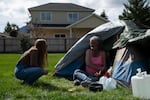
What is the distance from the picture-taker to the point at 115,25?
10375 mm

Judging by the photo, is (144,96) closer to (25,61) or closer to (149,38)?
(149,38)

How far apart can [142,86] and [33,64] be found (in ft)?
9.50

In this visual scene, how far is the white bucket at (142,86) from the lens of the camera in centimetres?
653

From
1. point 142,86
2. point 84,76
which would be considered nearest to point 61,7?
point 84,76

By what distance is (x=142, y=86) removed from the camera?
21.6 feet

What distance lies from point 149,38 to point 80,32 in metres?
38.0

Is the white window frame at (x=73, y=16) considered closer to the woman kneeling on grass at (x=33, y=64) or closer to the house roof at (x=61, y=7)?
the house roof at (x=61, y=7)

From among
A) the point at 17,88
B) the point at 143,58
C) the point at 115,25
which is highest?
the point at 115,25

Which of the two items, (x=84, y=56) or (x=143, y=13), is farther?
(x=143, y=13)

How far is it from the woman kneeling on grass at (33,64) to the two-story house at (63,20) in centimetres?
3487

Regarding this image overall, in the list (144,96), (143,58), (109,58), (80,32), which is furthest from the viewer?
(80,32)

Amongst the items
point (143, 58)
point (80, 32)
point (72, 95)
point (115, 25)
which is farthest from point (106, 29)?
point (80, 32)

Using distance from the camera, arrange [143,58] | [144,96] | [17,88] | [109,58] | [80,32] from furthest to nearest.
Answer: [80,32]
[109,58]
[143,58]
[17,88]
[144,96]

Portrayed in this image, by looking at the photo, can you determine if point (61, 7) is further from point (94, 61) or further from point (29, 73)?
point (29, 73)
